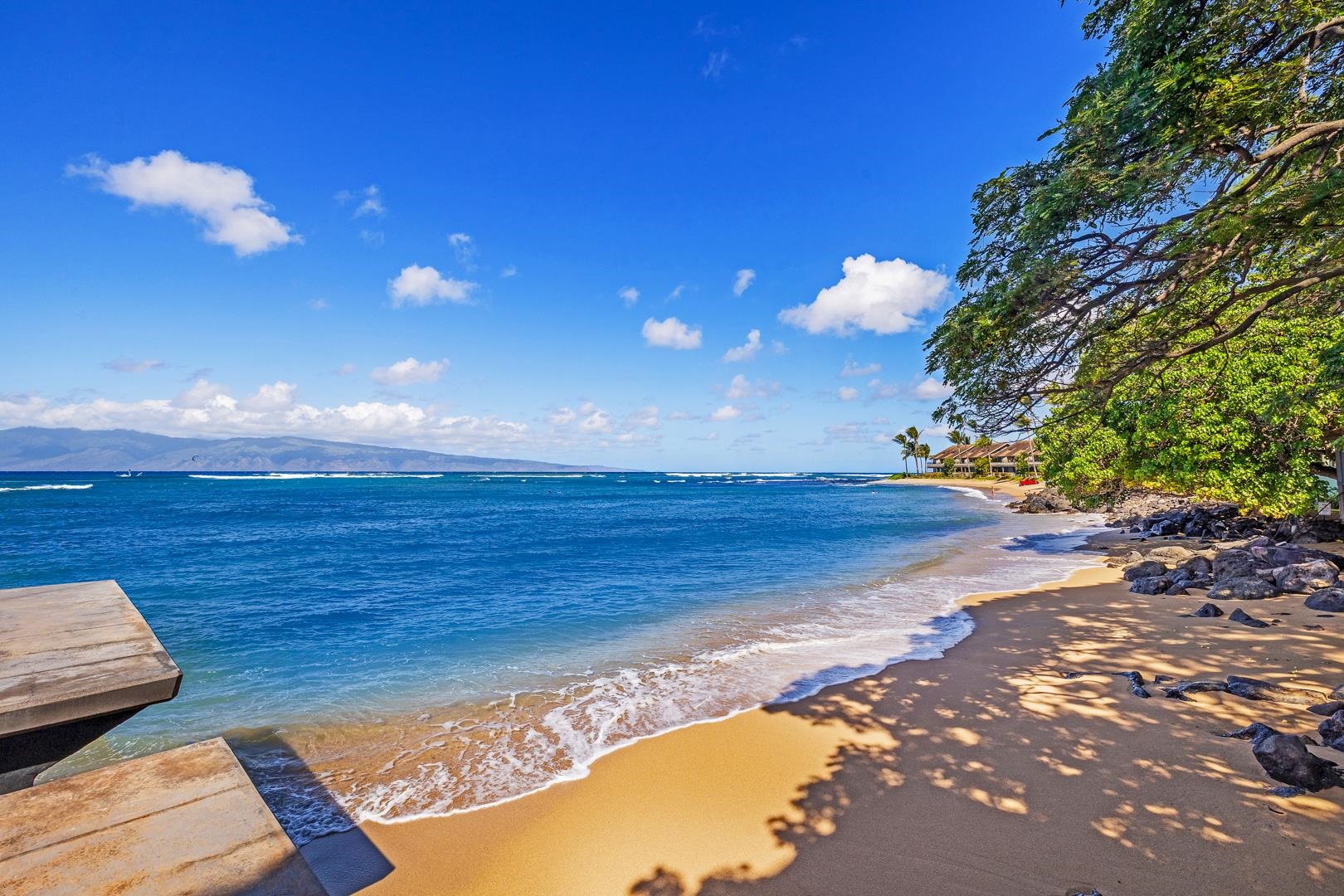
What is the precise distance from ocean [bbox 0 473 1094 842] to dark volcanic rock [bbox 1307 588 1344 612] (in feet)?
19.8

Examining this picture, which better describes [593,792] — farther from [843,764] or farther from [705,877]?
[843,764]

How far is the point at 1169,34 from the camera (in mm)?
5141

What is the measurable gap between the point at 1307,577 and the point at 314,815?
61.0 ft

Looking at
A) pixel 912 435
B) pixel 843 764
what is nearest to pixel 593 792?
pixel 843 764

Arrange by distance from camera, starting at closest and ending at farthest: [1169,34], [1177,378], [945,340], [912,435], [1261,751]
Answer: [1169,34], [1261,751], [945,340], [1177,378], [912,435]

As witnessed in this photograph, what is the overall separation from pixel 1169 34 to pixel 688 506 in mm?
55018

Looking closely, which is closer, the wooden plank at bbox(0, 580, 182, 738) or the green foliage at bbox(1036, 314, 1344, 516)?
the wooden plank at bbox(0, 580, 182, 738)

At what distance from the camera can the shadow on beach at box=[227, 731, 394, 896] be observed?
520cm

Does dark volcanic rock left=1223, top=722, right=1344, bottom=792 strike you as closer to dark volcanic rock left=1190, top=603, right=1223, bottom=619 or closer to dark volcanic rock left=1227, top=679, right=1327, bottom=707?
dark volcanic rock left=1227, top=679, right=1327, bottom=707

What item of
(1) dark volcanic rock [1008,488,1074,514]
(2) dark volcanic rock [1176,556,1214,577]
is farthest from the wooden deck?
(1) dark volcanic rock [1008,488,1074,514]

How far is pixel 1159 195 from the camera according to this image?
6.09 m

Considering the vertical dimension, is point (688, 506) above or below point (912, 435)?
below

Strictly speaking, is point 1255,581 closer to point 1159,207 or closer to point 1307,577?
point 1307,577

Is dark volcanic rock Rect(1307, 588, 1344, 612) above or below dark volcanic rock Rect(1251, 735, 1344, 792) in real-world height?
above
